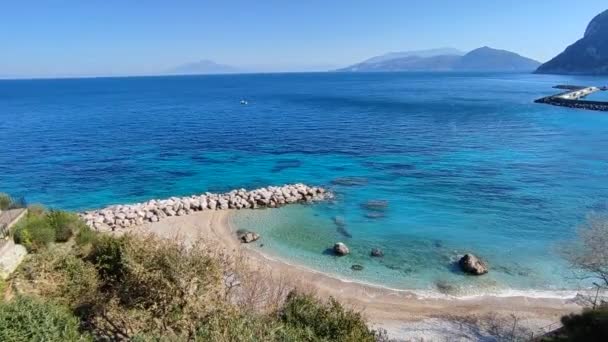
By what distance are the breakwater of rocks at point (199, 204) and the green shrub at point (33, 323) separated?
887 inches

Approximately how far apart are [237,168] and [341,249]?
25674 mm

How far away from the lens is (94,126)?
8575 cm

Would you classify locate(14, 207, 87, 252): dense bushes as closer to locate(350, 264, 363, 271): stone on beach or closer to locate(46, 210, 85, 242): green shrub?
locate(46, 210, 85, 242): green shrub

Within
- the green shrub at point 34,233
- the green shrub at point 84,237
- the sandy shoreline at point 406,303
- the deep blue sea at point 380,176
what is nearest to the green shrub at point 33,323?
the sandy shoreline at point 406,303

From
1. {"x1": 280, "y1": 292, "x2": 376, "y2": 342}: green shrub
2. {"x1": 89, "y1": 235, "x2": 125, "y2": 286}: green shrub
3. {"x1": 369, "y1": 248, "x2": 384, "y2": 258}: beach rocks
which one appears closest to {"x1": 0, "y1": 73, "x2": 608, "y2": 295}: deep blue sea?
{"x1": 369, "y1": 248, "x2": 384, "y2": 258}: beach rocks

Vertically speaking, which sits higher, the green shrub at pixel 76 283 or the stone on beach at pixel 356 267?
the green shrub at pixel 76 283

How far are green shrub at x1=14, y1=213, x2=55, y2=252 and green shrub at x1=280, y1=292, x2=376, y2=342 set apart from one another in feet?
53.2

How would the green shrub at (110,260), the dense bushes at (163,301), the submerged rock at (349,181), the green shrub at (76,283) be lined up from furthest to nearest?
the submerged rock at (349,181)
the green shrub at (110,260)
the green shrub at (76,283)
the dense bushes at (163,301)

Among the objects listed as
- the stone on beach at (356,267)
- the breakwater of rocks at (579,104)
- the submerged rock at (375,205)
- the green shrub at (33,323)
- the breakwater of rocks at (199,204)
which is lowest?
the stone on beach at (356,267)

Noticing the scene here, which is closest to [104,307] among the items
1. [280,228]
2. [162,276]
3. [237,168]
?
[162,276]

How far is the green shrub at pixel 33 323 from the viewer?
36.0ft

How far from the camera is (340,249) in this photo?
94.9 feet

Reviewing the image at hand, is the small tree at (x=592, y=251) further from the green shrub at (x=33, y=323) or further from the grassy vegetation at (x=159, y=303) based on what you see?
the green shrub at (x=33, y=323)

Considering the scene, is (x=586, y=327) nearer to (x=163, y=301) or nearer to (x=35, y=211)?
(x=163, y=301)
